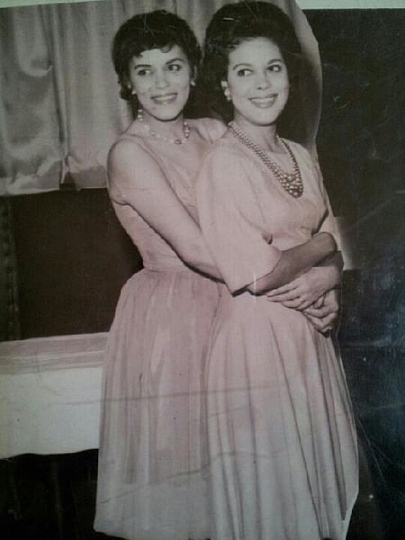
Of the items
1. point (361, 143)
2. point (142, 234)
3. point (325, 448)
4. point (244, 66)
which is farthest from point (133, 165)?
point (325, 448)

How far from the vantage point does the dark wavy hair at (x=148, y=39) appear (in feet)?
2.86

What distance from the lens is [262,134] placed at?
2.90 ft

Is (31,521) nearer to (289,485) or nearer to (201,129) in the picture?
(289,485)

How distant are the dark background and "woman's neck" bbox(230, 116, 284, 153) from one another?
0.24 feet

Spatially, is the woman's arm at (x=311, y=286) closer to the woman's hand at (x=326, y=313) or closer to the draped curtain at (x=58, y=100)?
the woman's hand at (x=326, y=313)

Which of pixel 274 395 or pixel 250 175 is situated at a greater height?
pixel 250 175

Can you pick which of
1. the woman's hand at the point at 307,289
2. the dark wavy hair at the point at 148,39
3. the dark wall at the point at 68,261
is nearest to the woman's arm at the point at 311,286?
the woman's hand at the point at 307,289

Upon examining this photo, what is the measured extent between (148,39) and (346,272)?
1.50 feet

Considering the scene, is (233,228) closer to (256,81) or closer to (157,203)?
(157,203)

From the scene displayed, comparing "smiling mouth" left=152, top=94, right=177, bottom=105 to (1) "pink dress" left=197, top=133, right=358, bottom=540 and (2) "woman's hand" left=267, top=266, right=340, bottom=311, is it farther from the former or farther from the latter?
(2) "woman's hand" left=267, top=266, right=340, bottom=311

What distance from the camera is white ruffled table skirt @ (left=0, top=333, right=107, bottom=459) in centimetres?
85

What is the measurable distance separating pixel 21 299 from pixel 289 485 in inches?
18.6

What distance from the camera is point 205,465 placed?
0.83 m

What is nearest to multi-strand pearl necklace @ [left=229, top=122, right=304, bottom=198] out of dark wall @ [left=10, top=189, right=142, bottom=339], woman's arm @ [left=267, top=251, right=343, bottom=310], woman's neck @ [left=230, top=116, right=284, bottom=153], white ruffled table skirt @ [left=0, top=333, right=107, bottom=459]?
woman's neck @ [left=230, top=116, right=284, bottom=153]
